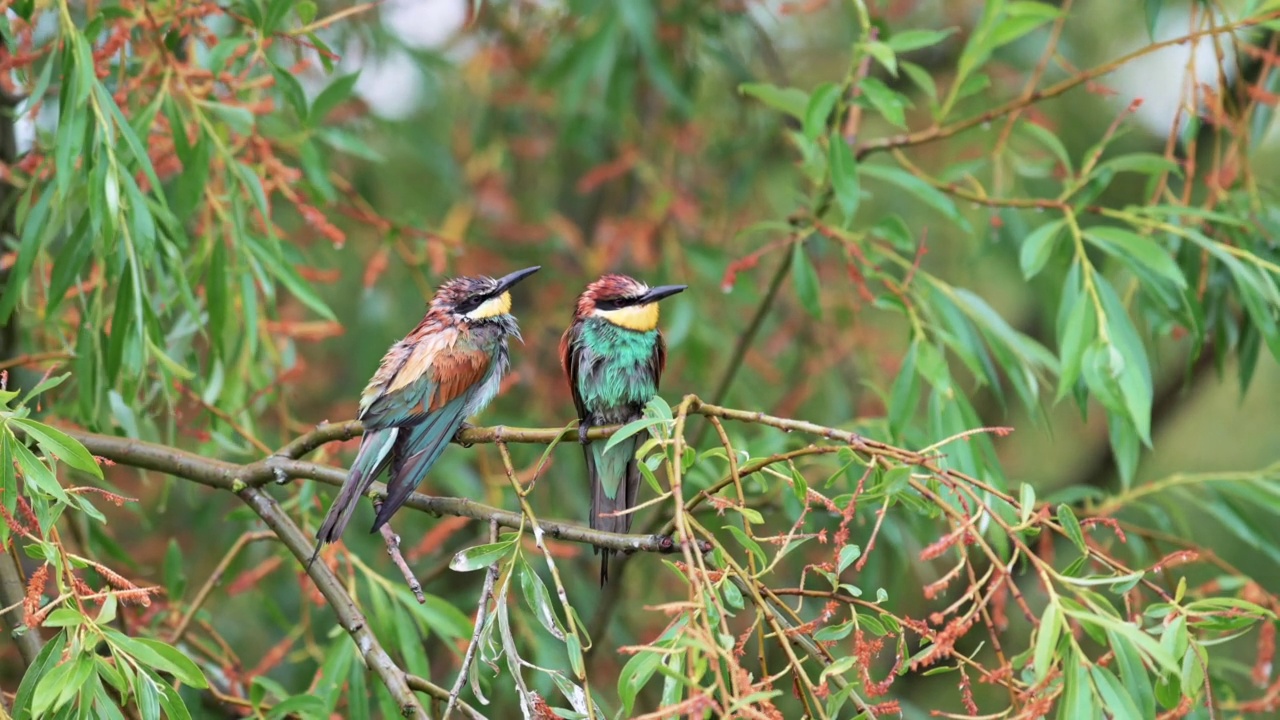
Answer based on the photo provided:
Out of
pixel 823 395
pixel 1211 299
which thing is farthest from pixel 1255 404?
pixel 1211 299

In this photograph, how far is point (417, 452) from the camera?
2260mm

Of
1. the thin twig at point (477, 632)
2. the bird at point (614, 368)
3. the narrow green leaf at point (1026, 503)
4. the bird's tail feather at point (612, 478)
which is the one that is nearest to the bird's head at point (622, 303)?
the bird at point (614, 368)

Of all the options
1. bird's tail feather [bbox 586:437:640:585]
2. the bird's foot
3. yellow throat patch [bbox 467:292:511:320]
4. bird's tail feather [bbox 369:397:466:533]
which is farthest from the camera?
yellow throat patch [bbox 467:292:511:320]

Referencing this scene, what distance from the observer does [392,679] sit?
1860 millimetres

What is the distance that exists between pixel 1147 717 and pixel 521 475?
2.00 meters

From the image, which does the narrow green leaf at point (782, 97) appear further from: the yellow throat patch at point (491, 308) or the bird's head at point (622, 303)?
the yellow throat patch at point (491, 308)

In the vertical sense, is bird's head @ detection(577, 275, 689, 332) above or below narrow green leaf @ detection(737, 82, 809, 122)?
below

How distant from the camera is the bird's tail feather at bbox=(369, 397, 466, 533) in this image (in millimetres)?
2090

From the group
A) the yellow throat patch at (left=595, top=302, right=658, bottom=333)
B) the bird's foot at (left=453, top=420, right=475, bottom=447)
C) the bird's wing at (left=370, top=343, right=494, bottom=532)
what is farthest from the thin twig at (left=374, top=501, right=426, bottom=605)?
the yellow throat patch at (left=595, top=302, right=658, bottom=333)

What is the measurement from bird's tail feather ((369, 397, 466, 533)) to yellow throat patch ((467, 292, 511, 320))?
33cm

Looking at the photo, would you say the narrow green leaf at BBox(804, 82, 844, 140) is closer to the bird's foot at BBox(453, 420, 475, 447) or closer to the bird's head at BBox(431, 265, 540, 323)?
the bird's head at BBox(431, 265, 540, 323)

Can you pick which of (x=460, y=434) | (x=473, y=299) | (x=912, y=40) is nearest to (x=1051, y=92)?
(x=912, y=40)

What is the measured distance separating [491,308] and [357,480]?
2.56 ft

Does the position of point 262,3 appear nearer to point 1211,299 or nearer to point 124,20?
point 124,20
